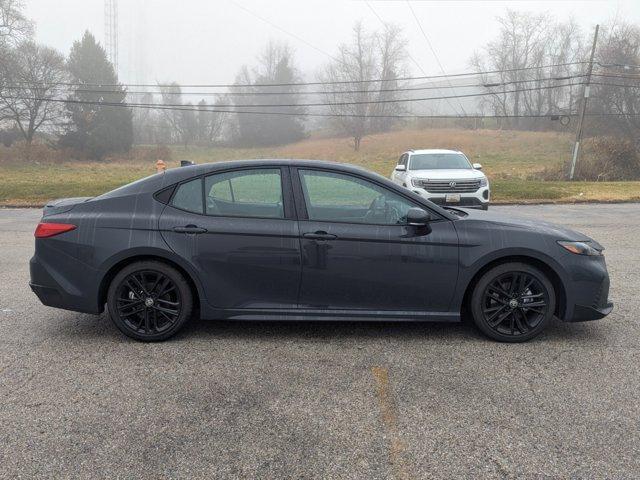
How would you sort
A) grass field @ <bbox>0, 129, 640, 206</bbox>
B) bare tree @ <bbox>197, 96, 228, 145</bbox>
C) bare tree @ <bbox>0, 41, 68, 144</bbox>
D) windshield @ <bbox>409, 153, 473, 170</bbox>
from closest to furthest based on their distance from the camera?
windshield @ <bbox>409, 153, 473, 170</bbox> < grass field @ <bbox>0, 129, 640, 206</bbox> < bare tree @ <bbox>0, 41, 68, 144</bbox> < bare tree @ <bbox>197, 96, 228, 145</bbox>

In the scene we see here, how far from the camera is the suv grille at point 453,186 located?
41.0 ft

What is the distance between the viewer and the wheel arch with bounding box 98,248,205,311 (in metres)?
4.11

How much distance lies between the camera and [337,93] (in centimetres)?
6419

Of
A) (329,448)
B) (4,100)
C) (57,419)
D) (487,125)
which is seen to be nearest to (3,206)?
(57,419)

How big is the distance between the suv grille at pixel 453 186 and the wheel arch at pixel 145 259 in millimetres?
9309

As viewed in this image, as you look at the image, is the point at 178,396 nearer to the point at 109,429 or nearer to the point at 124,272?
the point at 109,429

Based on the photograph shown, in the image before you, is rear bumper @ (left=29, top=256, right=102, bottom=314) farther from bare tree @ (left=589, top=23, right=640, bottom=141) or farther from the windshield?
bare tree @ (left=589, top=23, right=640, bottom=141)

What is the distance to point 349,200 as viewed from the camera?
4.27 meters

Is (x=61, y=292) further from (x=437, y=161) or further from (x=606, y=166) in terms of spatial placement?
(x=606, y=166)

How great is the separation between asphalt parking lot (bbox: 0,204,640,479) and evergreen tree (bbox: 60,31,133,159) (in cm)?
5818

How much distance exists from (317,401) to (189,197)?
2033 mm

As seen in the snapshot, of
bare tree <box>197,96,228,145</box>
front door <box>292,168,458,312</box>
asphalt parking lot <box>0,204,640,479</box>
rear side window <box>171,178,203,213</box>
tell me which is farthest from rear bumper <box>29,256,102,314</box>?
bare tree <box>197,96,228,145</box>

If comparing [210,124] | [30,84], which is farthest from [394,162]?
[210,124]

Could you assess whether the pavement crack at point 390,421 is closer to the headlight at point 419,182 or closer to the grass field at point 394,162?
the headlight at point 419,182
